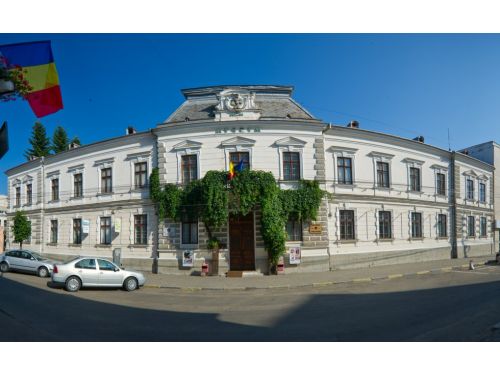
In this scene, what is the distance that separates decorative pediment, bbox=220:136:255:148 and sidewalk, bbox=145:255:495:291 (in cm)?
779

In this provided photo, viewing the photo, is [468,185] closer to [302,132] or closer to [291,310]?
[302,132]

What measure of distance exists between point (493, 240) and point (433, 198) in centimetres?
1147

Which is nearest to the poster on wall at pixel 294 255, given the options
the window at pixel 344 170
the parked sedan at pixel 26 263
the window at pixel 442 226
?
the window at pixel 344 170

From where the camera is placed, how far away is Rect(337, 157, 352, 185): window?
18.8m

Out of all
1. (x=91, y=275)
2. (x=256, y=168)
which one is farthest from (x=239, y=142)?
(x=91, y=275)

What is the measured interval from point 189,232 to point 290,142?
8.38 metres

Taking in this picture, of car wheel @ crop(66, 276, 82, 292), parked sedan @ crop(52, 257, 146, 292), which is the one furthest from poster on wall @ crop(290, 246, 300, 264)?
car wheel @ crop(66, 276, 82, 292)

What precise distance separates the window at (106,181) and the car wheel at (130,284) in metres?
9.90

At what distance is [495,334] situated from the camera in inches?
229

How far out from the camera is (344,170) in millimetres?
18938

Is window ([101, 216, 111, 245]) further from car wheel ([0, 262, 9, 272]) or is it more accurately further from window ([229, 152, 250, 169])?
window ([229, 152, 250, 169])

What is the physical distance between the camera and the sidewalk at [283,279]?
13.3 meters

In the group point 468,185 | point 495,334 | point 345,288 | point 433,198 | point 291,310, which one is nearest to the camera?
point 495,334

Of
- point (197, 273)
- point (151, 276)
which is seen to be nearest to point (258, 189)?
point (197, 273)
